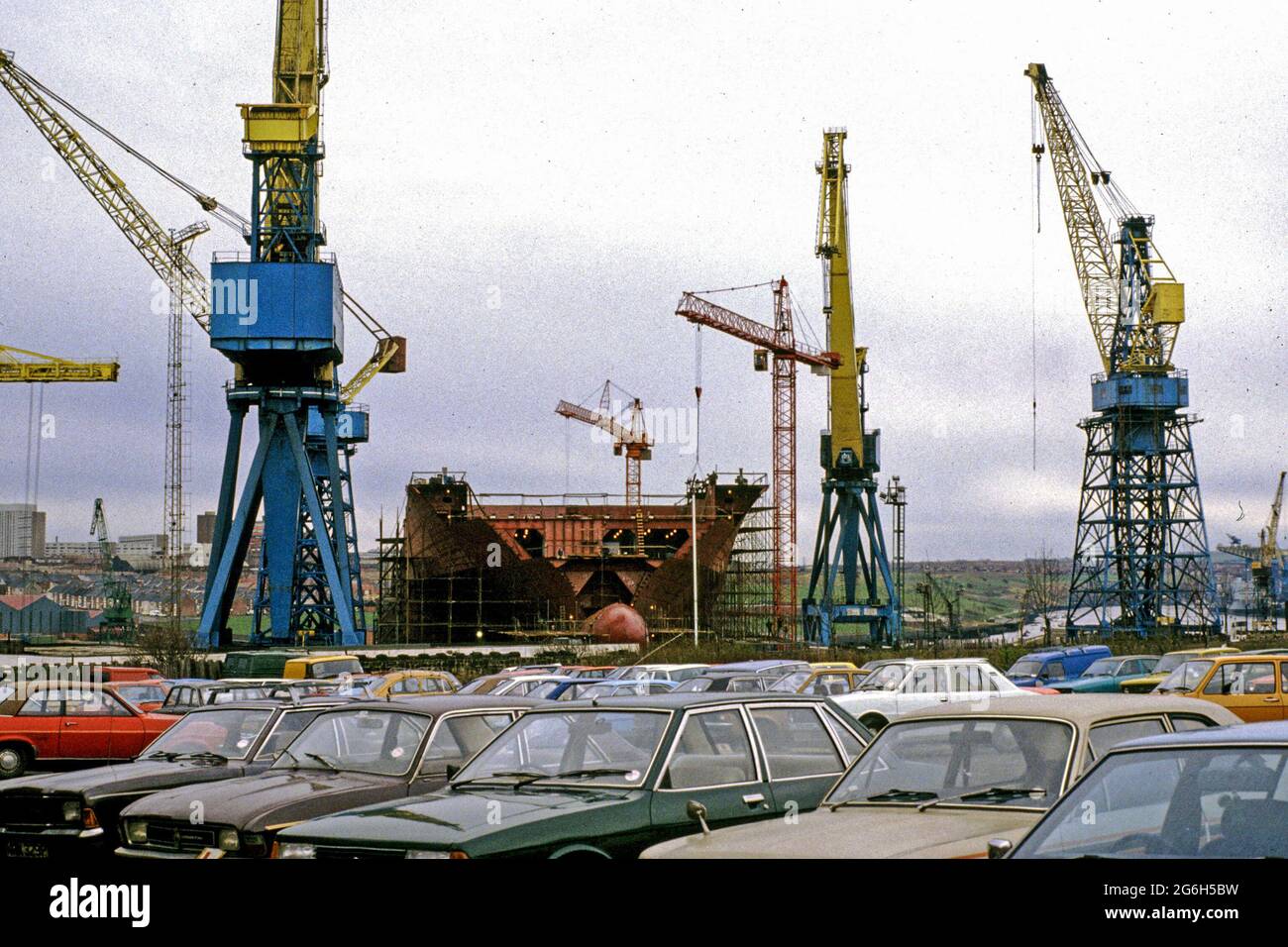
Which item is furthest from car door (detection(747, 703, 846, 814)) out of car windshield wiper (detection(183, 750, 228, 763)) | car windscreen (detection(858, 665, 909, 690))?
car windscreen (detection(858, 665, 909, 690))

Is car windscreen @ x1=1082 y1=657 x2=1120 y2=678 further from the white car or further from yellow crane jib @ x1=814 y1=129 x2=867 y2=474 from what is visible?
yellow crane jib @ x1=814 y1=129 x2=867 y2=474

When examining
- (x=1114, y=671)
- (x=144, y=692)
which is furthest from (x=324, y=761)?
(x=1114, y=671)

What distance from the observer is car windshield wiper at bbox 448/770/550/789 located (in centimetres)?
836

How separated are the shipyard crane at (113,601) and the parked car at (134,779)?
2583 inches

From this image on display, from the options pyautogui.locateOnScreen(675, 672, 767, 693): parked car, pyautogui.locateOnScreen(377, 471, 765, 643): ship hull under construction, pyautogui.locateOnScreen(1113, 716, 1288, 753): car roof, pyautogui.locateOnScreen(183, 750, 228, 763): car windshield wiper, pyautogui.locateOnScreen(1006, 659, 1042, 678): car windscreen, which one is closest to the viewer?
pyautogui.locateOnScreen(1113, 716, 1288, 753): car roof

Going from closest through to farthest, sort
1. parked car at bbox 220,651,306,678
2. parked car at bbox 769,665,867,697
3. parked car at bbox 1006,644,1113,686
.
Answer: parked car at bbox 769,665,867,697
parked car at bbox 1006,644,1113,686
parked car at bbox 220,651,306,678

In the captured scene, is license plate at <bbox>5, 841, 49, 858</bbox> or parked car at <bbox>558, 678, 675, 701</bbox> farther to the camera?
parked car at <bbox>558, 678, 675, 701</bbox>

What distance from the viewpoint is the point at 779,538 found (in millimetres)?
87188

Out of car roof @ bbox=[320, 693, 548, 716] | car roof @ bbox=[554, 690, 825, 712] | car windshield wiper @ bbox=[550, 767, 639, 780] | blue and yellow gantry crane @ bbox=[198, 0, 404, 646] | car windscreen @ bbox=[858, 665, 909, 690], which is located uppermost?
blue and yellow gantry crane @ bbox=[198, 0, 404, 646]

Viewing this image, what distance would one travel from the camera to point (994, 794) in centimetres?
766

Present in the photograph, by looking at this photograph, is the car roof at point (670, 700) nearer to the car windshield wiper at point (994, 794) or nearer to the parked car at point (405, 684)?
the car windshield wiper at point (994, 794)
